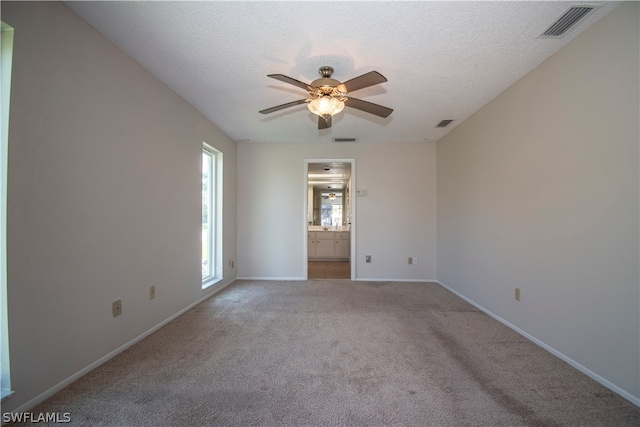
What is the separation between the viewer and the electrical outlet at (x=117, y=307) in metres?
2.07

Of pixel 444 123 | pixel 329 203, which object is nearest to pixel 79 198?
pixel 444 123

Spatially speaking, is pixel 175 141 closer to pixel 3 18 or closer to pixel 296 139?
pixel 3 18

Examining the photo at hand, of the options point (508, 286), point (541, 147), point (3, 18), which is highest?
point (3, 18)

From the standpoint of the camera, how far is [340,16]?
5.71ft

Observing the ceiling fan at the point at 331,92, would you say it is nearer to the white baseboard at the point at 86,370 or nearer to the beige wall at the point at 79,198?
the beige wall at the point at 79,198

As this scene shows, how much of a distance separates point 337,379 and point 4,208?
2.11 m

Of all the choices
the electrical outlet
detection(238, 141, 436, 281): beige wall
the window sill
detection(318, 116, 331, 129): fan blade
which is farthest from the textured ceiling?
the window sill

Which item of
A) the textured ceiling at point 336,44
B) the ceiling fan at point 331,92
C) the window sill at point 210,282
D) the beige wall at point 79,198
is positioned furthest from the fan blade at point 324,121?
the window sill at point 210,282

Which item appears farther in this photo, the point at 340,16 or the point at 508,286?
the point at 508,286

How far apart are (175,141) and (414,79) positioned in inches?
99.0

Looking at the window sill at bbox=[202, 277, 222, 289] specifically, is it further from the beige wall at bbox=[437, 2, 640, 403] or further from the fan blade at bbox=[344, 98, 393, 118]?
the beige wall at bbox=[437, 2, 640, 403]

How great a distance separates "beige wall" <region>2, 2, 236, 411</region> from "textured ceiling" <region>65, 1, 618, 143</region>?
342mm

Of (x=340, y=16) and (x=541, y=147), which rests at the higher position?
(x=340, y=16)

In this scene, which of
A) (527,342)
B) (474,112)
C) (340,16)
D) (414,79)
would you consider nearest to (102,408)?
(340,16)
